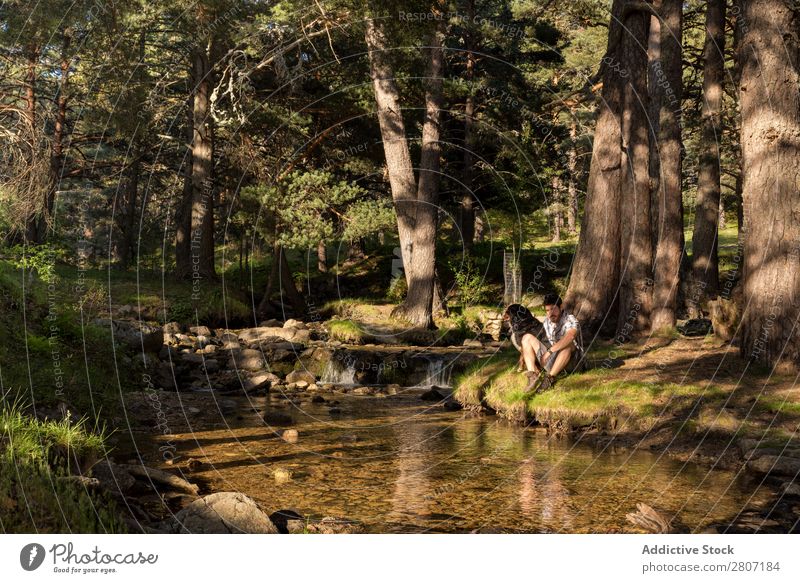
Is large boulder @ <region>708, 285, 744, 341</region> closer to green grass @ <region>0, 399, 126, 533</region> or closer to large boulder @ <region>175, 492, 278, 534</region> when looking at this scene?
large boulder @ <region>175, 492, 278, 534</region>

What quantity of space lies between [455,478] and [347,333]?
16397 mm

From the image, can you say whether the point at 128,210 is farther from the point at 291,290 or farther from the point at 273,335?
the point at 273,335

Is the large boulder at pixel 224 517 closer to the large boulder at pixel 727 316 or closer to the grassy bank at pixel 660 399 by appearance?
the grassy bank at pixel 660 399

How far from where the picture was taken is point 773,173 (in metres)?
12.3

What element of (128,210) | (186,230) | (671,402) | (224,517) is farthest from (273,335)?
(128,210)

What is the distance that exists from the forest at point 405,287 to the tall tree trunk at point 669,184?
7 centimetres

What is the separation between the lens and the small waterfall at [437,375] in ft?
66.6

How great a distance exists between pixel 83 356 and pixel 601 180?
1164cm

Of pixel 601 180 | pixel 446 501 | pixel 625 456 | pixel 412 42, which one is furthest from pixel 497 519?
pixel 412 42

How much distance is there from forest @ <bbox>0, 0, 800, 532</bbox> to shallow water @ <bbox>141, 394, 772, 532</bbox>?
0.08 meters

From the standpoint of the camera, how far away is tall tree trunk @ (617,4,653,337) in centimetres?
1781

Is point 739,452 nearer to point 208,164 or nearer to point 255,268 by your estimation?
point 208,164

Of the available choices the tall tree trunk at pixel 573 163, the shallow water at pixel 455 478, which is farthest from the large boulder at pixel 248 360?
the tall tree trunk at pixel 573 163

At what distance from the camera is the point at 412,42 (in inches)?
795
